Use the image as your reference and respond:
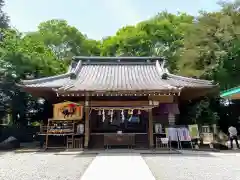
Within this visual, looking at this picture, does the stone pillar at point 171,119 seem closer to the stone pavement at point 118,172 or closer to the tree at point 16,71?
the stone pavement at point 118,172

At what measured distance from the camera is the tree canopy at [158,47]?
16703mm

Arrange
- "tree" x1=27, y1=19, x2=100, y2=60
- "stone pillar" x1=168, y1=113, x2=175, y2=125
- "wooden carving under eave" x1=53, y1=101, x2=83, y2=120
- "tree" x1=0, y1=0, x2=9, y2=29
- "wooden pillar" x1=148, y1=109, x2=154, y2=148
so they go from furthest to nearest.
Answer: "tree" x1=27, y1=19, x2=100, y2=60, "tree" x1=0, y1=0, x2=9, y2=29, "stone pillar" x1=168, y1=113, x2=175, y2=125, "wooden carving under eave" x1=53, y1=101, x2=83, y2=120, "wooden pillar" x1=148, y1=109, x2=154, y2=148

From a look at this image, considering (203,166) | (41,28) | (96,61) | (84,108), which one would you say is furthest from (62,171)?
(41,28)

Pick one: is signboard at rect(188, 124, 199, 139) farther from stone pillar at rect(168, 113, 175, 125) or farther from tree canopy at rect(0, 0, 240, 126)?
tree canopy at rect(0, 0, 240, 126)

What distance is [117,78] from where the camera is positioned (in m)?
15.1

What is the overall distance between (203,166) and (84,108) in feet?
22.4

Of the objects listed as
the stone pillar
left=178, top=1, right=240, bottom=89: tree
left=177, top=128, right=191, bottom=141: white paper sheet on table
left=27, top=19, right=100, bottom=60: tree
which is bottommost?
left=177, top=128, right=191, bottom=141: white paper sheet on table

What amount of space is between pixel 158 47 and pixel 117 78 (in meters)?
14.6

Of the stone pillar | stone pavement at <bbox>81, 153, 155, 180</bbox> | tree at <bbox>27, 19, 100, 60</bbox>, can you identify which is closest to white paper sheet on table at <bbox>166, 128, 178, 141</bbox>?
the stone pillar

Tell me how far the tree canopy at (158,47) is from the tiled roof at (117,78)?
2.97 metres

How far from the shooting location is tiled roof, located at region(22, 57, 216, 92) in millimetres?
12922

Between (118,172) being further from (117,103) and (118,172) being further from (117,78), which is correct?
(117,78)

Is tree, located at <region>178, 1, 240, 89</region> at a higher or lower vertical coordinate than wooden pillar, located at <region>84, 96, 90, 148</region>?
higher

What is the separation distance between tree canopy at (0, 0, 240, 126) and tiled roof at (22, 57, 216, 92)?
297cm
